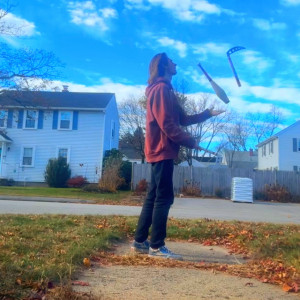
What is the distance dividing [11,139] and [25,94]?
1063 cm

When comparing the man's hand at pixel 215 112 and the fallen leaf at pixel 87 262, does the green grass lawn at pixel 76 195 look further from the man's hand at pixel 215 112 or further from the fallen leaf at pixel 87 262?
the fallen leaf at pixel 87 262

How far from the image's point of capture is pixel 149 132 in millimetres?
4094

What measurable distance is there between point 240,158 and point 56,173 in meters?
40.4

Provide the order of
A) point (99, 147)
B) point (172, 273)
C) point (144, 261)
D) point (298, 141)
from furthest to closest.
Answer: point (298, 141) < point (99, 147) < point (144, 261) < point (172, 273)

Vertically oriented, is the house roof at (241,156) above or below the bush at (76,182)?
above

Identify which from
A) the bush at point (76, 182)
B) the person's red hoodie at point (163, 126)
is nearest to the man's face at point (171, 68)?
the person's red hoodie at point (163, 126)

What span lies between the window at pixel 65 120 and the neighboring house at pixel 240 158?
35.0 metres

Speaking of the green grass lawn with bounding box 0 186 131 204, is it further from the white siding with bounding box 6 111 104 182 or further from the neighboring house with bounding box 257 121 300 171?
the neighboring house with bounding box 257 121 300 171

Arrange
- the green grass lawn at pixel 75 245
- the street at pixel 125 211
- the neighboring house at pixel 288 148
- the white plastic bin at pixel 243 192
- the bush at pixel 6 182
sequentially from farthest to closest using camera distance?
the neighboring house at pixel 288 148, the bush at pixel 6 182, the white plastic bin at pixel 243 192, the street at pixel 125 211, the green grass lawn at pixel 75 245

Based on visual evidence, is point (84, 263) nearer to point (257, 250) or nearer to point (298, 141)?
point (257, 250)

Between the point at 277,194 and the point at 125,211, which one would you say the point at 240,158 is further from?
the point at 125,211

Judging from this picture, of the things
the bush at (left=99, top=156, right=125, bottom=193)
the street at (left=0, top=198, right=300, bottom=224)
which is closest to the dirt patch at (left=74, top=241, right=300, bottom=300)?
the street at (left=0, top=198, right=300, bottom=224)

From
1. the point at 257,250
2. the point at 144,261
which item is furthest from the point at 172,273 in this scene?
the point at 257,250

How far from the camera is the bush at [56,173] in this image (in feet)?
86.0
